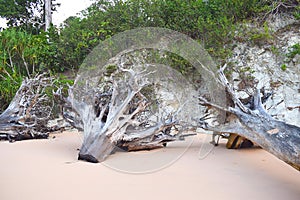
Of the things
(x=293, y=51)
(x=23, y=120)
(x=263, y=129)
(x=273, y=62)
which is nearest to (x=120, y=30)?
(x=23, y=120)

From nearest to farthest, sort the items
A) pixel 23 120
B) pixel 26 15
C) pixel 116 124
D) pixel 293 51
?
pixel 116 124 → pixel 23 120 → pixel 293 51 → pixel 26 15

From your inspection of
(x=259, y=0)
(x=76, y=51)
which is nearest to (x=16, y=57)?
(x=76, y=51)

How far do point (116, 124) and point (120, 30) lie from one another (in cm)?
442

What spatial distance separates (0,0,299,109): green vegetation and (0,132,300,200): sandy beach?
3.68 m

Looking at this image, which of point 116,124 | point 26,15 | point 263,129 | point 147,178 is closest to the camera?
point 147,178

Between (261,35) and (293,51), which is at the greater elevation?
(261,35)

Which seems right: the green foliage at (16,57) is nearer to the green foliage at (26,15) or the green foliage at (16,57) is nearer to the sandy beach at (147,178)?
the green foliage at (26,15)

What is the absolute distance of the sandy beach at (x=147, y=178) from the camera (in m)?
1.12

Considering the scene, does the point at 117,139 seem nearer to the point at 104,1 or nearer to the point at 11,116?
the point at 11,116

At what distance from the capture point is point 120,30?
5984 mm

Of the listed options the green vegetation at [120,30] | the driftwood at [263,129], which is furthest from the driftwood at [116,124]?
the green vegetation at [120,30]

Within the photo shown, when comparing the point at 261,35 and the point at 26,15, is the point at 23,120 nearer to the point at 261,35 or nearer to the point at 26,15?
the point at 261,35

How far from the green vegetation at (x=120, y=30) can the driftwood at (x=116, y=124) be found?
3.01 meters

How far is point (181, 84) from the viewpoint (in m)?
5.54
